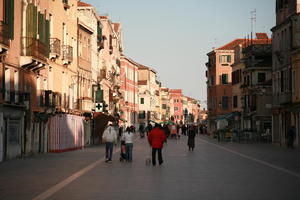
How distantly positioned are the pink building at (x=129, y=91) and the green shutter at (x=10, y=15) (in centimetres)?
8830

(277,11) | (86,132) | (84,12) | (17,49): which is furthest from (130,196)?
(84,12)

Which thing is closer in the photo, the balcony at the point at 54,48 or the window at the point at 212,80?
the balcony at the point at 54,48

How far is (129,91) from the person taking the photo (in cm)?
13512

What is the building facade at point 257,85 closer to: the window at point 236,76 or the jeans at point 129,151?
the window at point 236,76

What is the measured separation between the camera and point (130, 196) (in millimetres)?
14508

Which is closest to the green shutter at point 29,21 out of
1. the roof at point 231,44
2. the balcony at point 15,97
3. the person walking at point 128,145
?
the balcony at point 15,97

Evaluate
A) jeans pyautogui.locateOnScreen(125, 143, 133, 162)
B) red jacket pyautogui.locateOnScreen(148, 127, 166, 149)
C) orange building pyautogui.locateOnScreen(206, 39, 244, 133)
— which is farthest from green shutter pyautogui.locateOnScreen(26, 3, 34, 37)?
orange building pyautogui.locateOnScreen(206, 39, 244, 133)

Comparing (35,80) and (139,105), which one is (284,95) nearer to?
(35,80)

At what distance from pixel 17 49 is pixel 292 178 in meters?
18.4

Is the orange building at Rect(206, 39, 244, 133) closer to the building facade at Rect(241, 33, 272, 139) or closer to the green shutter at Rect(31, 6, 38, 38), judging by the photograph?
the building facade at Rect(241, 33, 272, 139)

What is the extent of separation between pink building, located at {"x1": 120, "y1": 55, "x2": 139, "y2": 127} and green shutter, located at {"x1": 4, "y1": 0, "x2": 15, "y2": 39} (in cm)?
8830

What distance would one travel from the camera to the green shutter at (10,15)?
100.0 feet

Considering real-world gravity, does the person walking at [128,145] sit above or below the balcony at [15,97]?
below

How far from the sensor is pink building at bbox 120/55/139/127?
411 ft
